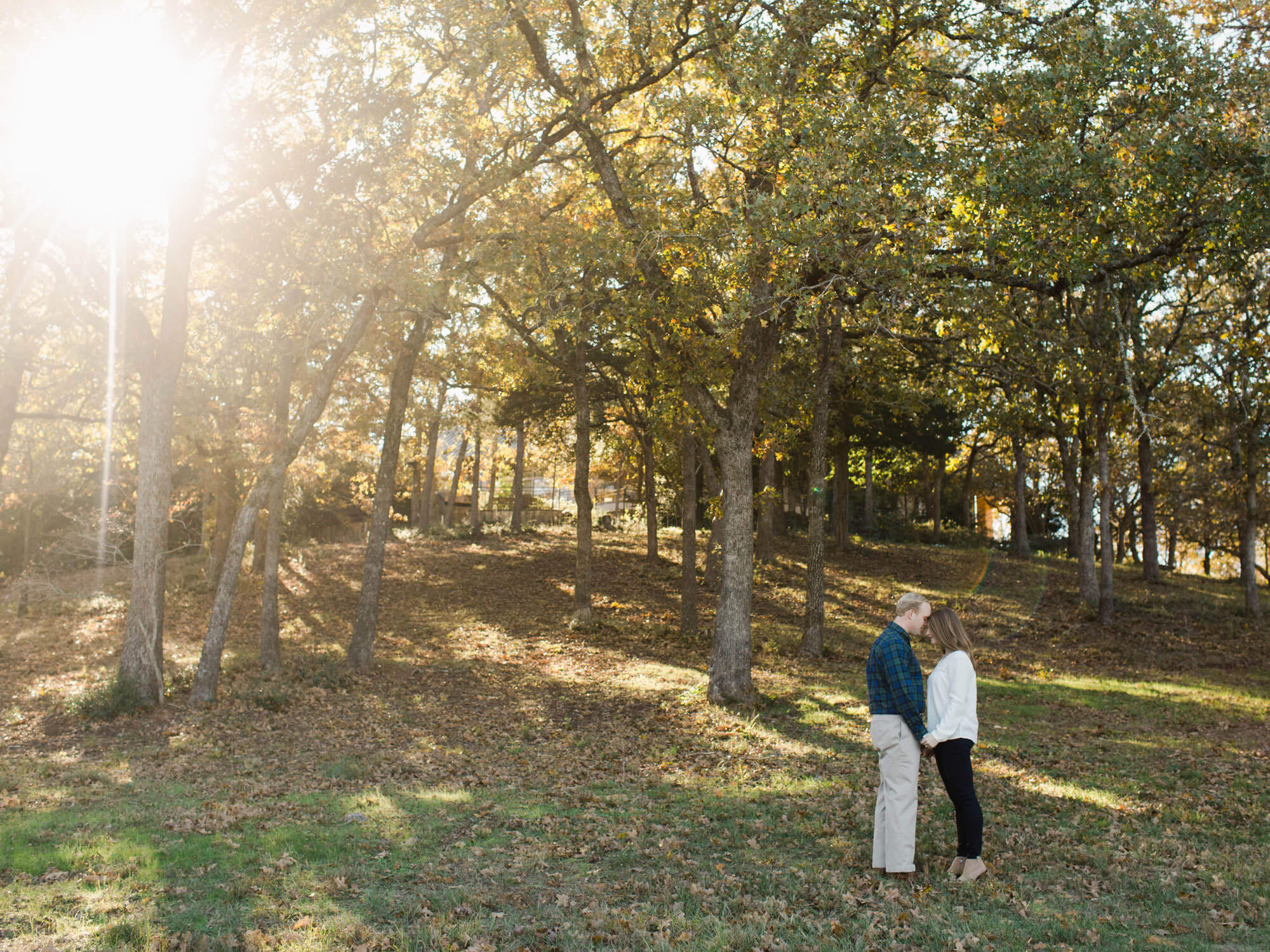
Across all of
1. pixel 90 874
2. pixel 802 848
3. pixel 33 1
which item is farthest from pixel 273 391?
pixel 802 848

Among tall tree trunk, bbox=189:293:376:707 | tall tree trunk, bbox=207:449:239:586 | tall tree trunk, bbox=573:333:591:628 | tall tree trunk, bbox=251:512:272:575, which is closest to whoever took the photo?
tall tree trunk, bbox=189:293:376:707

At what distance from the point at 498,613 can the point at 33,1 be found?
16199 mm

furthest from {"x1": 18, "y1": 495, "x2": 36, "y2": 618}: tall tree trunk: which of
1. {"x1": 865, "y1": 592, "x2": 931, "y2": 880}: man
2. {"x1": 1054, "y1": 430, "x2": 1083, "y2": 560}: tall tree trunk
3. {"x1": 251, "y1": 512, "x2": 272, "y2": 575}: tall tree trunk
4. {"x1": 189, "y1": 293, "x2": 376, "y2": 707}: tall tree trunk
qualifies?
{"x1": 1054, "y1": 430, "x2": 1083, "y2": 560}: tall tree trunk

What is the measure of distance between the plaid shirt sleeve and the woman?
71mm

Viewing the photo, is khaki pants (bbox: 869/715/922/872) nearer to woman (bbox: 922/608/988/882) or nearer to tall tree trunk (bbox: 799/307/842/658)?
woman (bbox: 922/608/988/882)

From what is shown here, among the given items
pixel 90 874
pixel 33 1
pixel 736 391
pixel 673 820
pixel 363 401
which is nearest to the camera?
pixel 90 874

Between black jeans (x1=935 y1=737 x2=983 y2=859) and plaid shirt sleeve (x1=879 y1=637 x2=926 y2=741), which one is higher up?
plaid shirt sleeve (x1=879 y1=637 x2=926 y2=741)

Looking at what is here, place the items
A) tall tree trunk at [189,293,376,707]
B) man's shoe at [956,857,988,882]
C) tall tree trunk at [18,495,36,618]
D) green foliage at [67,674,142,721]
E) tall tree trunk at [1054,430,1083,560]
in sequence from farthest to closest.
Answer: tall tree trunk at [1054,430,1083,560] < tall tree trunk at [18,495,36,618] < tall tree trunk at [189,293,376,707] < green foliage at [67,674,142,721] < man's shoe at [956,857,988,882]

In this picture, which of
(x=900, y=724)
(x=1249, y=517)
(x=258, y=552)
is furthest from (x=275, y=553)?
(x=1249, y=517)

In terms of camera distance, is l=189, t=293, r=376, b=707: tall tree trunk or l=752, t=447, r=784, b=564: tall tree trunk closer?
l=189, t=293, r=376, b=707: tall tree trunk

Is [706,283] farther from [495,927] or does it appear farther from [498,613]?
[498,613]

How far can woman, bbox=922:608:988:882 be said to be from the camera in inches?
230

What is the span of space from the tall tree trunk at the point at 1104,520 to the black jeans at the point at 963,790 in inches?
617

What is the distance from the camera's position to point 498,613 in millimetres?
23547
